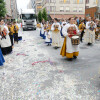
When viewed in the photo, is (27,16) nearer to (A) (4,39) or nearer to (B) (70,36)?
(A) (4,39)

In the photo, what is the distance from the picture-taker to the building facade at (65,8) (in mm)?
51562

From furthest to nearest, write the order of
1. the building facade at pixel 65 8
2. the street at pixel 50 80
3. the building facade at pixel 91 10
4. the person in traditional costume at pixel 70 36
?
1. the building facade at pixel 65 8
2. the building facade at pixel 91 10
3. the person in traditional costume at pixel 70 36
4. the street at pixel 50 80

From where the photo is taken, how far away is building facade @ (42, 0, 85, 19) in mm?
51562

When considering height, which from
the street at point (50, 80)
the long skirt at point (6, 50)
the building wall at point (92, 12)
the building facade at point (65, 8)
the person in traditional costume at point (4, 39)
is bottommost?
the street at point (50, 80)

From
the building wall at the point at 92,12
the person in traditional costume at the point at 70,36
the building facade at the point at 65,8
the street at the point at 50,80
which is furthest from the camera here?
the building facade at the point at 65,8

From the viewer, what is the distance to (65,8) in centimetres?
5191

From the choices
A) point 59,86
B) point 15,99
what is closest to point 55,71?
point 59,86

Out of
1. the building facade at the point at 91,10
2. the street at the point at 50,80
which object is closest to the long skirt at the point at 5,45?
the street at the point at 50,80

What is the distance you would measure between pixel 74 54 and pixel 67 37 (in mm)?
838

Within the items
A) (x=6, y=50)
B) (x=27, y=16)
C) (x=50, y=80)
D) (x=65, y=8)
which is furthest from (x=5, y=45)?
(x=65, y=8)

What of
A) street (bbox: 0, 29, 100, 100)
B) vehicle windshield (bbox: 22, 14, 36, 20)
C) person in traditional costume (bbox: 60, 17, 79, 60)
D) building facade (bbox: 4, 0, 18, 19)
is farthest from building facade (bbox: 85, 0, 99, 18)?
building facade (bbox: 4, 0, 18, 19)

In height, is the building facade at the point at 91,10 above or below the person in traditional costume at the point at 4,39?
above

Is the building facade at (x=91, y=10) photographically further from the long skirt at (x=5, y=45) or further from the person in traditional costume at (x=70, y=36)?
the long skirt at (x=5, y=45)

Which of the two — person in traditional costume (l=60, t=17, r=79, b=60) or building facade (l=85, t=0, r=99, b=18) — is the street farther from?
building facade (l=85, t=0, r=99, b=18)
